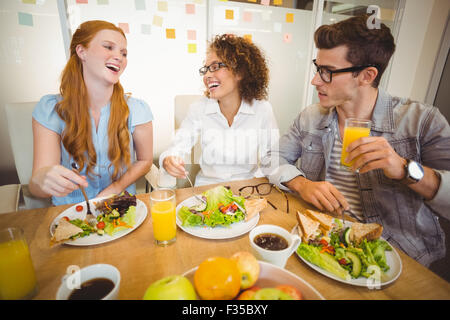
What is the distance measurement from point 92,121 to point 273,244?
1.29m

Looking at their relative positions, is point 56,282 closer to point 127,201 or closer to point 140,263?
point 140,263

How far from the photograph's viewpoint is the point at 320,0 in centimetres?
277

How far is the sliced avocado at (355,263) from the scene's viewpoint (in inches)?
25.5

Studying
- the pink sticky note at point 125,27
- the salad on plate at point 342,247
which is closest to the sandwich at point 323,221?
the salad on plate at point 342,247

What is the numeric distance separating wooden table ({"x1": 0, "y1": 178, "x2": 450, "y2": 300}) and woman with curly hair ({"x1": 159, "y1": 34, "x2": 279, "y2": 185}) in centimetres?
88

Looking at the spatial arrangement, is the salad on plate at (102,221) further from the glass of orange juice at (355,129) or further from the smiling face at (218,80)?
the smiling face at (218,80)

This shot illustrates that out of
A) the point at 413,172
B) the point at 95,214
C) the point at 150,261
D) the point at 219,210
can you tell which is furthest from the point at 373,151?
the point at 95,214

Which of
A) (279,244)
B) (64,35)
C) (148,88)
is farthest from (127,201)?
(64,35)

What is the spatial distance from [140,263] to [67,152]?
39.8 inches

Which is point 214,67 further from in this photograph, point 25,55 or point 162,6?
point 25,55

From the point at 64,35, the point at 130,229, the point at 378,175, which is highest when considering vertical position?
the point at 64,35

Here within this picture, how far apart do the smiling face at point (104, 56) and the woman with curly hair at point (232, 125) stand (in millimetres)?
612

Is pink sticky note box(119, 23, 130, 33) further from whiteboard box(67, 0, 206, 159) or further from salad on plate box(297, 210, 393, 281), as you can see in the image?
salad on plate box(297, 210, 393, 281)
